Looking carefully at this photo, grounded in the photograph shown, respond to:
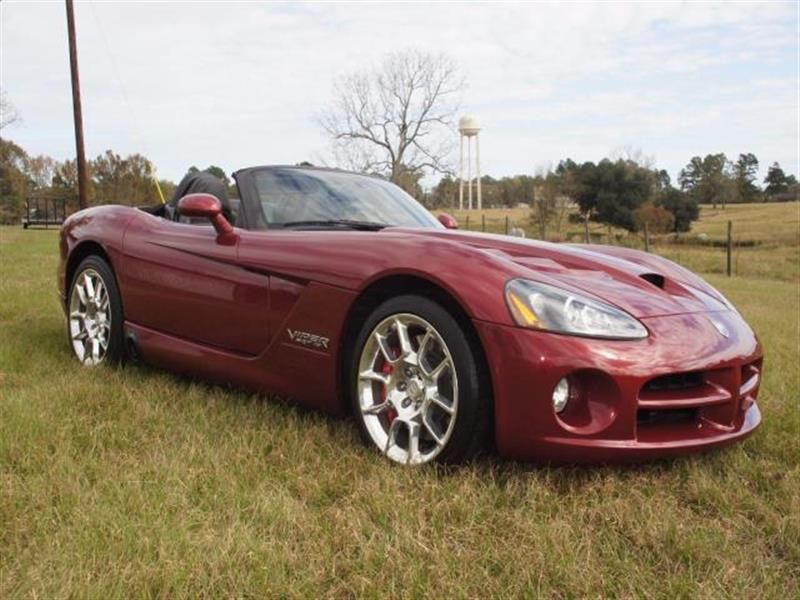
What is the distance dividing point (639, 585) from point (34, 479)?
1.91 metres

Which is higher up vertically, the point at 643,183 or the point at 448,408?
the point at 643,183

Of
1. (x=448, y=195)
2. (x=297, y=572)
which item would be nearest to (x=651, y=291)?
(x=297, y=572)

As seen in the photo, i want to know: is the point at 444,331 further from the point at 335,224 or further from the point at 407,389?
the point at 335,224

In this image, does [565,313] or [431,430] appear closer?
[565,313]

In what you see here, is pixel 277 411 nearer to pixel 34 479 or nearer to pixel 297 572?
pixel 34 479

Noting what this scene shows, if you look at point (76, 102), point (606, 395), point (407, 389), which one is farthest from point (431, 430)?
point (76, 102)

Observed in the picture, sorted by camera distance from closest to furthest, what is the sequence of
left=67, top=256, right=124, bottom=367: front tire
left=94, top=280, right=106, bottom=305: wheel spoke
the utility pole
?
1. left=67, top=256, right=124, bottom=367: front tire
2. left=94, top=280, right=106, bottom=305: wheel spoke
3. the utility pole

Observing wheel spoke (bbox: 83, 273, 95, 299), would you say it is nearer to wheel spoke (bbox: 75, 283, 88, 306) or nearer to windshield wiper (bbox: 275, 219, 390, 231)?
wheel spoke (bbox: 75, 283, 88, 306)

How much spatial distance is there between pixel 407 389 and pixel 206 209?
131 centimetres

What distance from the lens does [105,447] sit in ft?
8.98

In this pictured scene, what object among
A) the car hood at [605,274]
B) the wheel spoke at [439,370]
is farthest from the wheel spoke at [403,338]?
the car hood at [605,274]

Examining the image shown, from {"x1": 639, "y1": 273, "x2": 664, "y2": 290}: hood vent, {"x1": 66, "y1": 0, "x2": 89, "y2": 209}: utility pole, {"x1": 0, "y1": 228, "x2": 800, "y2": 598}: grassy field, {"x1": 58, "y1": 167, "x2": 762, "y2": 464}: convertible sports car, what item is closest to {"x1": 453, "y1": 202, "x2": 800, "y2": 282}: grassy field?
{"x1": 66, "y1": 0, "x2": 89, "y2": 209}: utility pole

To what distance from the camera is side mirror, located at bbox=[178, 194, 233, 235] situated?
323 cm

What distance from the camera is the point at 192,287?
3.43 m
